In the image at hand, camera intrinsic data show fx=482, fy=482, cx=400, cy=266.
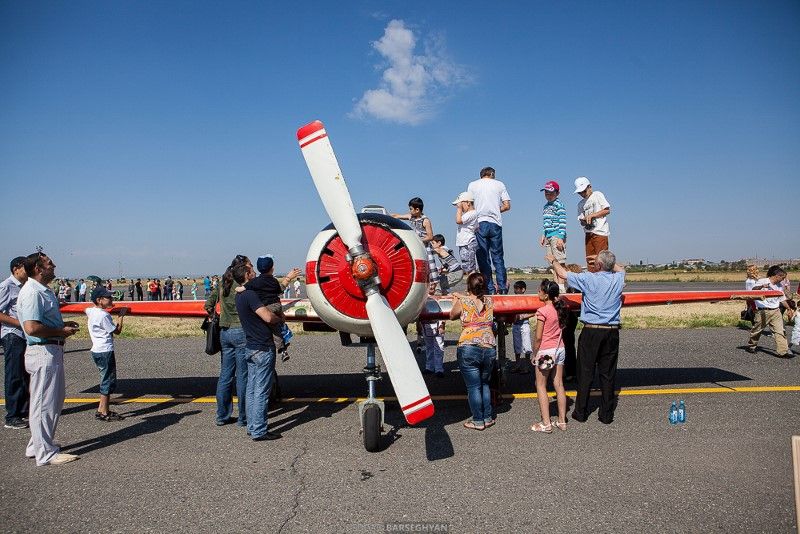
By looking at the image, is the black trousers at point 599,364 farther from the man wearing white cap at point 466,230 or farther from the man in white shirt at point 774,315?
the man in white shirt at point 774,315

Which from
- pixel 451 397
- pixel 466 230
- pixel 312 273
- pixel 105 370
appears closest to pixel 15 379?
pixel 105 370

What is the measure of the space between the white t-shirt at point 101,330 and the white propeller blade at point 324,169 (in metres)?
3.58

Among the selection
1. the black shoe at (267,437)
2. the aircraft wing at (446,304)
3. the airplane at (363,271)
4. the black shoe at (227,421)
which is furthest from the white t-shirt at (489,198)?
the black shoe at (227,421)

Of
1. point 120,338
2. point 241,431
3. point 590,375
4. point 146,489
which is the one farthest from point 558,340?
point 120,338

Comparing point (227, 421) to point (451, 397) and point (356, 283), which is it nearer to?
point (356, 283)

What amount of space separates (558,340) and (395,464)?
2458mm

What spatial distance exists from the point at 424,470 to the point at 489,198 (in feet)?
14.9

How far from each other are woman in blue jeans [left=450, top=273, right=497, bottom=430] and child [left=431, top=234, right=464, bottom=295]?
239 centimetres

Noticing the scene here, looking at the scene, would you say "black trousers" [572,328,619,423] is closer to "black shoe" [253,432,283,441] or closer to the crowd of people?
the crowd of people

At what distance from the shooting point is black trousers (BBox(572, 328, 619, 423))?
5.97m

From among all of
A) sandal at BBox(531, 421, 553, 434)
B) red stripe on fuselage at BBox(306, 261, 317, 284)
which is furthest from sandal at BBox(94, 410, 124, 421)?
sandal at BBox(531, 421, 553, 434)

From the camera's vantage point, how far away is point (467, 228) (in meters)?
7.97

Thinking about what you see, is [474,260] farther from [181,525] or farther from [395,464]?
[181,525]

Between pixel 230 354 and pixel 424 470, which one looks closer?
pixel 424 470
